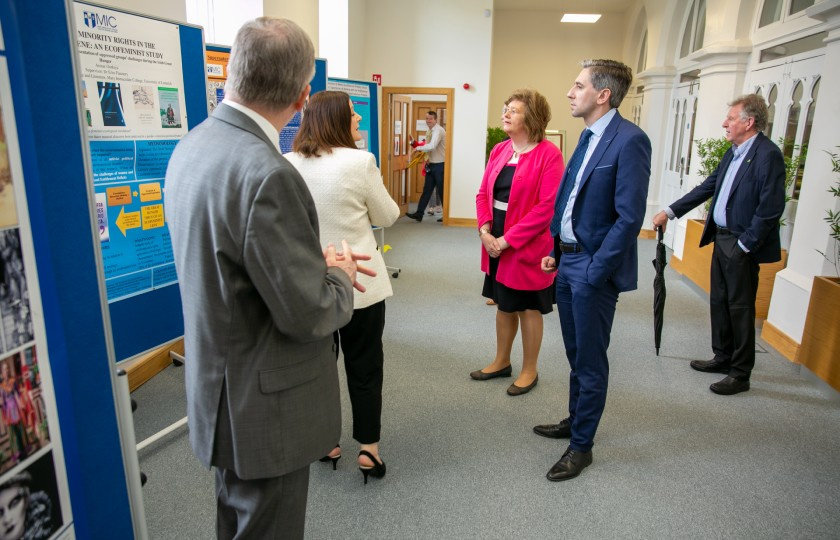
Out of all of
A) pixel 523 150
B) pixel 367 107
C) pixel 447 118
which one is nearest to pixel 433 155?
pixel 447 118

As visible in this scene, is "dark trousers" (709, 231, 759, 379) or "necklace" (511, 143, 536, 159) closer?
"necklace" (511, 143, 536, 159)

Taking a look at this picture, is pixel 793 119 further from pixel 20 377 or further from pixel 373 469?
pixel 20 377

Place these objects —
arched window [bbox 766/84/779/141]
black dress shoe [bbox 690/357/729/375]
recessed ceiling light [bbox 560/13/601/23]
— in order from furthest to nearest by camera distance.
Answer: recessed ceiling light [bbox 560/13/601/23], arched window [bbox 766/84/779/141], black dress shoe [bbox 690/357/729/375]

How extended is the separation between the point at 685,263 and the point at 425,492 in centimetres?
434

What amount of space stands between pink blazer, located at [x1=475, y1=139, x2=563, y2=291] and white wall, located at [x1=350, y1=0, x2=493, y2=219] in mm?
5659

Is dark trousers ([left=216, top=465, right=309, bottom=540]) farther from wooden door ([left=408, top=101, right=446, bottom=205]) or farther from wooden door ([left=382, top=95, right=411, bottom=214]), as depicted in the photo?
wooden door ([left=408, top=101, right=446, bottom=205])

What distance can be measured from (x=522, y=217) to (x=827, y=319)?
1898 mm

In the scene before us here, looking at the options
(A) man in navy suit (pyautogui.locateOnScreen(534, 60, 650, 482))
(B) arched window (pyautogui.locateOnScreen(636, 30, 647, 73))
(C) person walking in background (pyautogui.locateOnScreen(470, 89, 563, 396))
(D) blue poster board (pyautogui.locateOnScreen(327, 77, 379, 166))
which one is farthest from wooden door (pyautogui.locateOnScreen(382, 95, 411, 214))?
(A) man in navy suit (pyautogui.locateOnScreen(534, 60, 650, 482))

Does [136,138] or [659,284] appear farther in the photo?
[659,284]

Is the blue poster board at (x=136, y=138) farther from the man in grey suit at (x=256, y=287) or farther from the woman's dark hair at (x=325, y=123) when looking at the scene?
the man in grey suit at (x=256, y=287)

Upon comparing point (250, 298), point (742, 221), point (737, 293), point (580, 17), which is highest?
point (580, 17)

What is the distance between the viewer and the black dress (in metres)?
2.92

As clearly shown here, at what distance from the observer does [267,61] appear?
3.59 ft

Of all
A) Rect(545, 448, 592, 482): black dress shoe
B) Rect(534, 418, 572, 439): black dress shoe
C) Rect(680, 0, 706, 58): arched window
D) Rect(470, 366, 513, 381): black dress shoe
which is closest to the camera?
Rect(545, 448, 592, 482): black dress shoe
